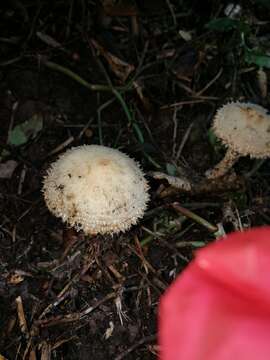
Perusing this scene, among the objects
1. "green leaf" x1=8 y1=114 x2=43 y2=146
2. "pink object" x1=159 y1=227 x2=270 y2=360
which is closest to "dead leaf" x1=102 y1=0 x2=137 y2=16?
"green leaf" x1=8 y1=114 x2=43 y2=146

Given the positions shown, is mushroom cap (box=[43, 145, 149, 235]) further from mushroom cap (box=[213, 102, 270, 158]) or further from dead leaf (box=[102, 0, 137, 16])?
dead leaf (box=[102, 0, 137, 16])

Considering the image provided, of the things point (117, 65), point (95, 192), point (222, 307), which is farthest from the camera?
point (117, 65)

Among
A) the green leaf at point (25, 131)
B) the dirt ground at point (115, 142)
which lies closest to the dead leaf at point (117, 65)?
the dirt ground at point (115, 142)

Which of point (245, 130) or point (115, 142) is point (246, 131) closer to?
Result: point (245, 130)

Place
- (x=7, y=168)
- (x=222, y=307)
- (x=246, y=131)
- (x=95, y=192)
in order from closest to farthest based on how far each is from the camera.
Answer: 1. (x=222, y=307)
2. (x=95, y=192)
3. (x=246, y=131)
4. (x=7, y=168)

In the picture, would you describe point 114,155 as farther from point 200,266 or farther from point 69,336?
point 200,266

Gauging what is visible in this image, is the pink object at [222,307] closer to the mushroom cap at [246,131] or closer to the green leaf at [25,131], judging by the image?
the mushroom cap at [246,131]

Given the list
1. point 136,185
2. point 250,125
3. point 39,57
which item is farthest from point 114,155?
point 39,57

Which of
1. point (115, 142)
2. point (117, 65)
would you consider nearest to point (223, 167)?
point (115, 142)
